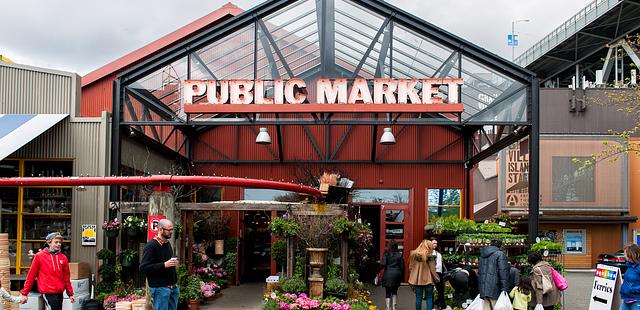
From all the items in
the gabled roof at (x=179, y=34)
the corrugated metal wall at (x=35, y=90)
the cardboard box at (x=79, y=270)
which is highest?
the gabled roof at (x=179, y=34)

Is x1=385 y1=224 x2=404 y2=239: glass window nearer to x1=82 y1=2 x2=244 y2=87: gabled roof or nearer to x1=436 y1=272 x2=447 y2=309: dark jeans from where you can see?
x1=436 y1=272 x2=447 y2=309: dark jeans

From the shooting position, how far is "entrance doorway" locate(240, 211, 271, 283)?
20.7 meters

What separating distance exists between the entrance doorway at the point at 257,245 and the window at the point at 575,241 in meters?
16.1

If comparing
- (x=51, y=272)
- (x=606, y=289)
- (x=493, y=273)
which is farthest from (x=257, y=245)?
(x=606, y=289)

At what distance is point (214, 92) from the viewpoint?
1553 cm

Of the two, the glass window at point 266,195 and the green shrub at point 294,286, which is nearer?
the green shrub at point 294,286

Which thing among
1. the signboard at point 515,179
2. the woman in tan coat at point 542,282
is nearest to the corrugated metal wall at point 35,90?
the woman in tan coat at point 542,282

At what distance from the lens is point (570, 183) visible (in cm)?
2997

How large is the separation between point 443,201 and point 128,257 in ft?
32.9

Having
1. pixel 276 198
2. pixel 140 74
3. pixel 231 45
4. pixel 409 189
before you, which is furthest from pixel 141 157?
pixel 409 189

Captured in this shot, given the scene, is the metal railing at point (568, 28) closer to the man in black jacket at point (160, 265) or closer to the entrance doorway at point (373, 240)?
the entrance doorway at point (373, 240)

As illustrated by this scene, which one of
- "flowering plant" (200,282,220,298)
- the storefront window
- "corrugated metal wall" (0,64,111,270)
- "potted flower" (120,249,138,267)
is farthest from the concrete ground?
"corrugated metal wall" (0,64,111,270)

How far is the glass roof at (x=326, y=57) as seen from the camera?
16.3m

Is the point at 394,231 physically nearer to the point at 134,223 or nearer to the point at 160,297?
the point at 134,223
